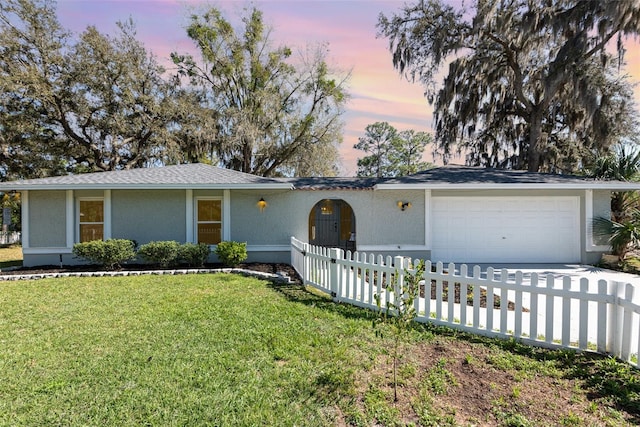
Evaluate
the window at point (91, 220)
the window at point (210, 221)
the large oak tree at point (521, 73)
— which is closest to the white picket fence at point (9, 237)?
the window at point (91, 220)

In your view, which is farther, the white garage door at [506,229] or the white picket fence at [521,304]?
the white garage door at [506,229]

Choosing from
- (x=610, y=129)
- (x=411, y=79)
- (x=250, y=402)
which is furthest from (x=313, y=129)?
(x=250, y=402)

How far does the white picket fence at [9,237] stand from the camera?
739 inches

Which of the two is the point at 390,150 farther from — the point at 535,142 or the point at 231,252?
the point at 231,252

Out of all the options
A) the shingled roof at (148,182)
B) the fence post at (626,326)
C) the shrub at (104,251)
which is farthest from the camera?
the shingled roof at (148,182)

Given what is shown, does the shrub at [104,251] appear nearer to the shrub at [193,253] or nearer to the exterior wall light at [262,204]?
the shrub at [193,253]

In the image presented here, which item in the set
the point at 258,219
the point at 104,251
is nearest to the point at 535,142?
the point at 258,219

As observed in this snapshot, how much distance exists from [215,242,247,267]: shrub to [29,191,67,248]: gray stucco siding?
4826 mm

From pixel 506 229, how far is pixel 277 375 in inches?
363

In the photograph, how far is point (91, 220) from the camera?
9703 mm

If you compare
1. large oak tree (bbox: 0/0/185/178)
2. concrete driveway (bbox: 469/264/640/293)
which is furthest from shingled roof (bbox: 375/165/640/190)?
large oak tree (bbox: 0/0/185/178)

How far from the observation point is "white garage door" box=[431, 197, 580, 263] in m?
9.82

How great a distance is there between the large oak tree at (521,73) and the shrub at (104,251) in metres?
13.5

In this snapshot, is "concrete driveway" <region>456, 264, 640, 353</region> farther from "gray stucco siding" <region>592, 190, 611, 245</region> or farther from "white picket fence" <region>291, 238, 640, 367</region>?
"gray stucco siding" <region>592, 190, 611, 245</region>
